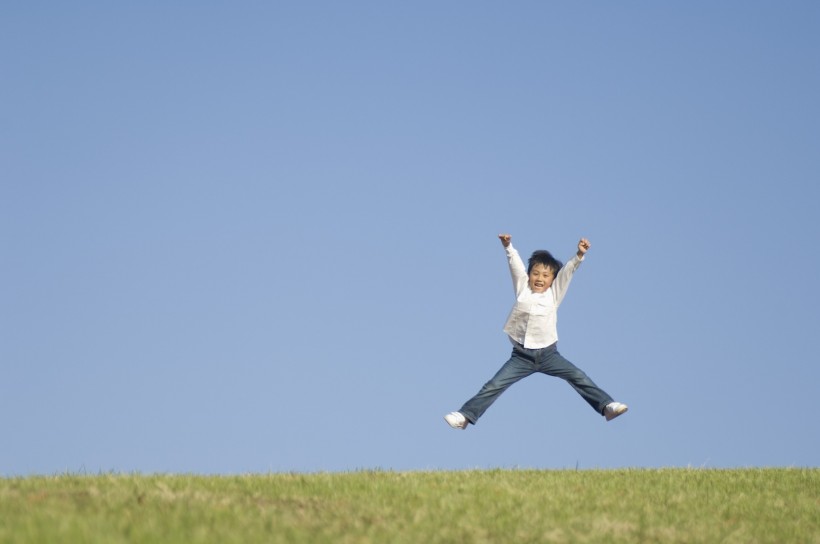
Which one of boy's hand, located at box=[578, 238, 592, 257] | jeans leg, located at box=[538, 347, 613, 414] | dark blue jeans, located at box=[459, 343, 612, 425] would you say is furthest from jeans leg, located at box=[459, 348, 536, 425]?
boy's hand, located at box=[578, 238, 592, 257]

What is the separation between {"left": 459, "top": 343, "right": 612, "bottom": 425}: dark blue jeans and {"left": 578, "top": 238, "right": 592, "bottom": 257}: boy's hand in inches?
57.6

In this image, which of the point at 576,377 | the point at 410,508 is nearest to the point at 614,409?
the point at 576,377

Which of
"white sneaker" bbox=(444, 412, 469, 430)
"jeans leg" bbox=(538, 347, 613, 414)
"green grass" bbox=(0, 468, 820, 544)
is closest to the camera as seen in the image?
"green grass" bbox=(0, 468, 820, 544)

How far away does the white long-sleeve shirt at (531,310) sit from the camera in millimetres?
14766

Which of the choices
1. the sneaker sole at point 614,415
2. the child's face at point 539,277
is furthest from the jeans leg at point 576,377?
the child's face at point 539,277

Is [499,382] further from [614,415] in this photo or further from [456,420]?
[614,415]

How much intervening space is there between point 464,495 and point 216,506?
308 cm

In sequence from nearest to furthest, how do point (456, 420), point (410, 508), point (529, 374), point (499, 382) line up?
point (410, 508), point (456, 420), point (499, 382), point (529, 374)

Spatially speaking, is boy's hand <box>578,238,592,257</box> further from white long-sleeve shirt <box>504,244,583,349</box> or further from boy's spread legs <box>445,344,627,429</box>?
boy's spread legs <box>445,344,627,429</box>

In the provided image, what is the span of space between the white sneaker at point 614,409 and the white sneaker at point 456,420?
2.11 m

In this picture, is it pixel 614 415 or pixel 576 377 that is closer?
pixel 614 415

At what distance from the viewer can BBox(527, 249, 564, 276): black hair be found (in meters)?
15.0

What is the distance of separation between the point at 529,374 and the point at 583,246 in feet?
6.85

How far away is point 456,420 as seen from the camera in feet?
47.8
